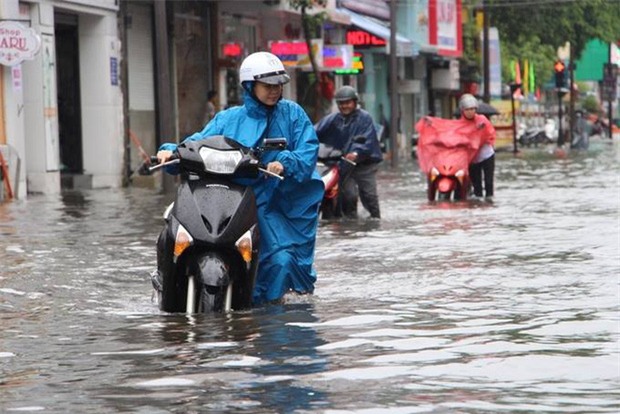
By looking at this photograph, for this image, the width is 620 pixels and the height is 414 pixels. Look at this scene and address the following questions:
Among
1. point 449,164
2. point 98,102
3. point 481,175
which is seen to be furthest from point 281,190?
point 98,102

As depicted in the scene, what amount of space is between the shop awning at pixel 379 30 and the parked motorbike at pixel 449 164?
2662 centimetres

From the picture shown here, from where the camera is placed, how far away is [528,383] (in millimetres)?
7426

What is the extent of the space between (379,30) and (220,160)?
45300 mm

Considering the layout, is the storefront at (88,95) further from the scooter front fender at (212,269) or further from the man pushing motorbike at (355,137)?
the scooter front fender at (212,269)

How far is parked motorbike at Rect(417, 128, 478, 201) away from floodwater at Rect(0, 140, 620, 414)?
701cm

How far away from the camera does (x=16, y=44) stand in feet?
88.1

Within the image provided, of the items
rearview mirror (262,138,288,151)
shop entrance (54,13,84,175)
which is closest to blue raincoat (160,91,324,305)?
rearview mirror (262,138,288,151)

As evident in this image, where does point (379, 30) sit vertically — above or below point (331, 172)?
above

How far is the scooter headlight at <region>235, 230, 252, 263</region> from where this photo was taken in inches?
388

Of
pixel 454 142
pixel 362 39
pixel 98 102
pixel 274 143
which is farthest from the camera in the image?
pixel 362 39

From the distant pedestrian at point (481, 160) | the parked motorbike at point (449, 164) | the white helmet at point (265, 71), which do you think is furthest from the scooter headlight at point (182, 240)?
the distant pedestrian at point (481, 160)

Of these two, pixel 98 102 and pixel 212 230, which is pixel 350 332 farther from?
pixel 98 102

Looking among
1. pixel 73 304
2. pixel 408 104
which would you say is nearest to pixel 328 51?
pixel 408 104

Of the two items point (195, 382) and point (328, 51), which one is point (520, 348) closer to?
point (195, 382)
